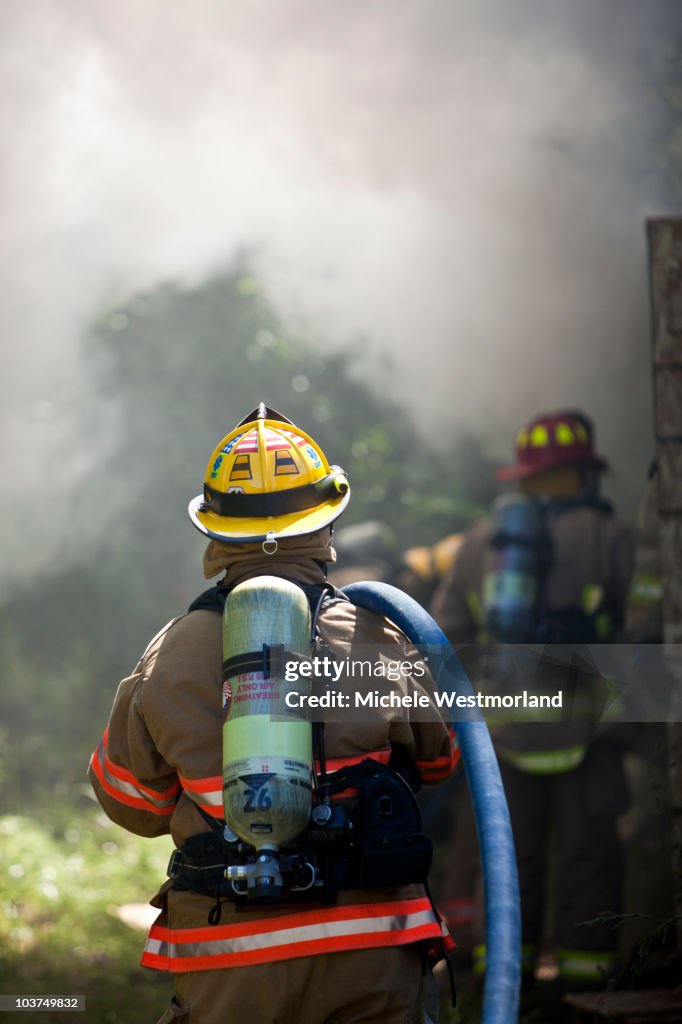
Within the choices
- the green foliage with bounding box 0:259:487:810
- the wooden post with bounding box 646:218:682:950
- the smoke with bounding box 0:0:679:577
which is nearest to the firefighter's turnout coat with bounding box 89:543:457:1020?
the wooden post with bounding box 646:218:682:950

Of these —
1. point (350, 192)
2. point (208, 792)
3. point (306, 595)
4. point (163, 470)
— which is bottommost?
point (208, 792)

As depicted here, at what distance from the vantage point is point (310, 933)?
232cm

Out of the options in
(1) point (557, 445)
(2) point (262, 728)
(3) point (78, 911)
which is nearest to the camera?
(2) point (262, 728)

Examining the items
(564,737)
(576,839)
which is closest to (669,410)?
(564,737)

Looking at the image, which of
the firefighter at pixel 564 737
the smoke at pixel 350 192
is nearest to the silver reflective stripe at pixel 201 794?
the firefighter at pixel 564 737

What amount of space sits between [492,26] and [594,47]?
71cm

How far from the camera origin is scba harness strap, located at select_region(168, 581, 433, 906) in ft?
7.55

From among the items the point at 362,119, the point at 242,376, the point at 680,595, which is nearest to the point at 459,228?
the point at 362,119

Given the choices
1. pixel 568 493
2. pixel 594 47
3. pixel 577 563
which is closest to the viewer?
pixel 577 563

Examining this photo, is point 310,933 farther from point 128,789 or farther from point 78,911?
point 78,911

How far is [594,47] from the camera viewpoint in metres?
6.73

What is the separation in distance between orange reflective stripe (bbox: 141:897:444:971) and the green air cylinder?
25 cm

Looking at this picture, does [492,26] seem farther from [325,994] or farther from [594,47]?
[325,994]

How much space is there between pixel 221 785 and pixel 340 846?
0.29 metres
